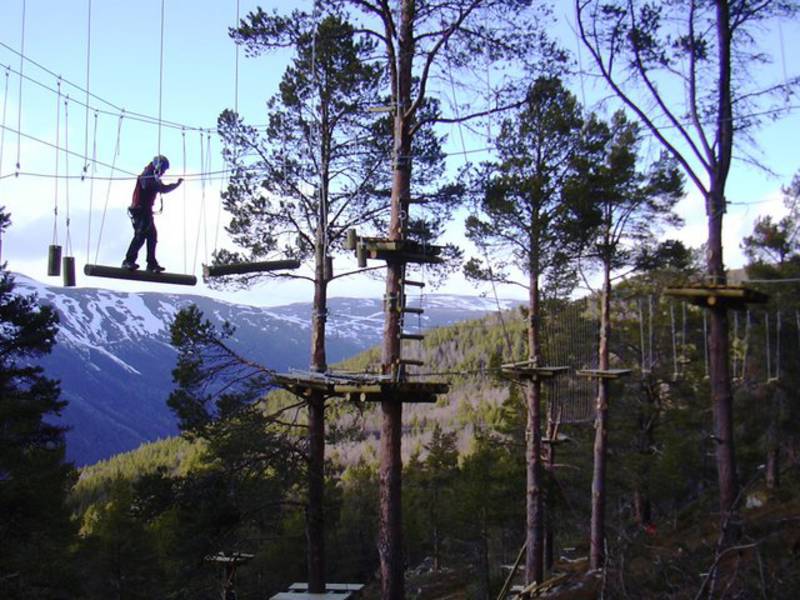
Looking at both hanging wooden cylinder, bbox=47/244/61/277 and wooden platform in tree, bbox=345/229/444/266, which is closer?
hanging wooden cylinder, bbox=47/244/61/277

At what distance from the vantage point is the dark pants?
29.8ft

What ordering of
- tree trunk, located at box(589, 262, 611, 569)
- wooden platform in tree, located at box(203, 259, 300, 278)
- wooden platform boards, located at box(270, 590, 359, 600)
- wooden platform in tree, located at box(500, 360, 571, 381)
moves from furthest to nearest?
tree trunk, located at box(589, 262, 611, 569), wooden platform in tree, located at box(500, 360, 571, 381), wooden platform boards, located at box(270, 590, 359, 600), wooden platform in tree, located at box(203, 259, 300, 278)

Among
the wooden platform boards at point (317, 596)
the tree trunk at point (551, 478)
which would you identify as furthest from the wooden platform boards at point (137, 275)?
the tree trunk at point (551, 478)

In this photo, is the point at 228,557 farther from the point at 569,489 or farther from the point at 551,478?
the point at 569,489

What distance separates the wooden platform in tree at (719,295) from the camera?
10.6 metres

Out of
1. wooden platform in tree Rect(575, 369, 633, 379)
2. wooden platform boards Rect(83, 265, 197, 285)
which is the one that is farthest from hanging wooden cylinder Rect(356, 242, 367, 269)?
wooden platform in tree Rect(575, 369, 633, 379)

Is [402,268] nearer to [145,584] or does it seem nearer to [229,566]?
[229,566]

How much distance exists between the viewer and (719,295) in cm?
1077

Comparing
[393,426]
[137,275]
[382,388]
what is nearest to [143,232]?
[137,275]

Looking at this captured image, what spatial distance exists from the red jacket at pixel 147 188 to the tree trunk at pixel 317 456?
173 inches

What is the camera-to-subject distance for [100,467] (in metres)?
98.6

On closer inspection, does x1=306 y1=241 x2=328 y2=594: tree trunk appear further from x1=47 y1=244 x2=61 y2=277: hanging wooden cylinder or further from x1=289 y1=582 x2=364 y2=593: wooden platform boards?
x1=47 y1=244 x2=61 y2=277: hanging wooden cylinder

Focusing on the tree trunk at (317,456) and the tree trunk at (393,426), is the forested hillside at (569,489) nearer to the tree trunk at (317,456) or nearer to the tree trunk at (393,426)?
the tree trunk at (317,456)

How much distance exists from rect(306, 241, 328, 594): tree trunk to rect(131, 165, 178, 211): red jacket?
4404 millimetres
